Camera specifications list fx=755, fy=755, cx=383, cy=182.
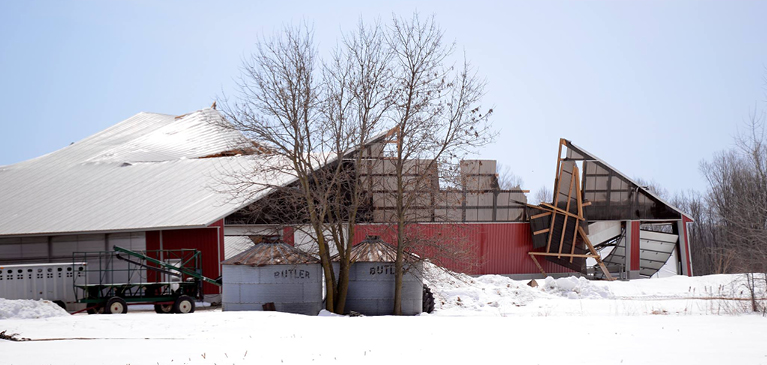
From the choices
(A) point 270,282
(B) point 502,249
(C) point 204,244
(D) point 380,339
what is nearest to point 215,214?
(C) point 204,244

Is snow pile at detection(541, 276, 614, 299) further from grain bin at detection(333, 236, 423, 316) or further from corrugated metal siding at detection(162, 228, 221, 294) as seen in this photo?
corrugated metal siding at detection(162, 228, 221, 294)

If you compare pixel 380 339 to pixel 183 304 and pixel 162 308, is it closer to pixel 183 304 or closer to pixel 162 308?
pixel 183 304

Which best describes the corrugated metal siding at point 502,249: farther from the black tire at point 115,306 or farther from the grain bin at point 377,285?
the black tire at point 115,306

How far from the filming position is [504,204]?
3472cm

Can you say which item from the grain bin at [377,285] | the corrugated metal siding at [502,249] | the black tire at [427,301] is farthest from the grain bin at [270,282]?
the corrugated metal siding at [502,249]

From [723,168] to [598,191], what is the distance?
1370 inches

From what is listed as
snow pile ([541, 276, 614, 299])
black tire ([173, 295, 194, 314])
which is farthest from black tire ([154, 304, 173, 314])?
snow pile ([541, 276, 614, 299])

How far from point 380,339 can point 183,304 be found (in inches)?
440

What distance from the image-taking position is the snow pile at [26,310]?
59.6ft

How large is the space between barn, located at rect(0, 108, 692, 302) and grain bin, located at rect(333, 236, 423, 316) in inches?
110

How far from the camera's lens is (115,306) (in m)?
22.5

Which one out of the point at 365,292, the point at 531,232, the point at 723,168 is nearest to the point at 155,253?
the point at 365,292

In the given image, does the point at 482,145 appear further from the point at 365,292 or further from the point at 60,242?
the point at 60,242

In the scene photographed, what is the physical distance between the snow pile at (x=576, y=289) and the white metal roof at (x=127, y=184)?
10772 mm
